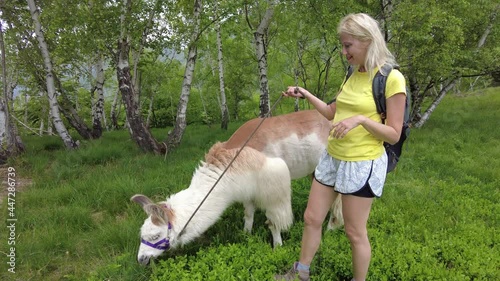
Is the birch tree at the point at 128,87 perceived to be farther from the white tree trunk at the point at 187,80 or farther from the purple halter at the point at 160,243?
the purple halter at the point at 160,243

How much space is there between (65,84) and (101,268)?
1591 cm

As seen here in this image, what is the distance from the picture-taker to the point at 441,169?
667 cm

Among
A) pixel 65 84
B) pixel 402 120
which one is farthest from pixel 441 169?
pixel 65 84

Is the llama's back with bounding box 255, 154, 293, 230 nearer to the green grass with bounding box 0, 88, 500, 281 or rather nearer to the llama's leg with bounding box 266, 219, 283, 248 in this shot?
the llama's leg with bounding box 266, 219, 283, 248

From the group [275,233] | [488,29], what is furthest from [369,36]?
[488,29]

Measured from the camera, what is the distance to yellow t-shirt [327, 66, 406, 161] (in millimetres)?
2320

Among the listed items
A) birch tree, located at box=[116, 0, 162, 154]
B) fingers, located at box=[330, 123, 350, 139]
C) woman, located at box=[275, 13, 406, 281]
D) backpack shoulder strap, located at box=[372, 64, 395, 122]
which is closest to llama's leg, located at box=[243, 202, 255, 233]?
woman, located at box=[275, 13, 406, 281]

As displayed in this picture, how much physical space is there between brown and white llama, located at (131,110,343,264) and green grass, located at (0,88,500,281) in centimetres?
26

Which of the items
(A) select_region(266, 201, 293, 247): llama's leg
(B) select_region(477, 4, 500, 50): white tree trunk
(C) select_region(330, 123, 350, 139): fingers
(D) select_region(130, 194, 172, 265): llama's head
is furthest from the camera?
(B) select_region(477, 4, 500, 50): white tree trunk

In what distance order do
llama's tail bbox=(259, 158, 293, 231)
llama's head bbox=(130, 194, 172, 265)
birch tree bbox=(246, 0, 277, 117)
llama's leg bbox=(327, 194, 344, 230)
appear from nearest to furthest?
1. llama's head bbox=(130, 194, 172, 265)
2. llama's tail bbox=(259, 158, 293, 231)
3. llama's leg bbox=(327, 194, 344, 230)
4. birch tree bbox=(246, 0, 277, 117)

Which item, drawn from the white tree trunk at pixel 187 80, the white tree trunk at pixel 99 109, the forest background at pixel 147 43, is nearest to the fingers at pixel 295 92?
the forest background at pixel 147 43

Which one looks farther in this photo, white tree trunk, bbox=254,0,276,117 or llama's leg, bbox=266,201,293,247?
white tree trunk, bbox=254,0,276,117

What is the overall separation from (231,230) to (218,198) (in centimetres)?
85

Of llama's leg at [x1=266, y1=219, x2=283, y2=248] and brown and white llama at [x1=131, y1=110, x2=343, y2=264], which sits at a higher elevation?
brown and white llama at [x1=131, y1=110, x2=343, y2=264]
